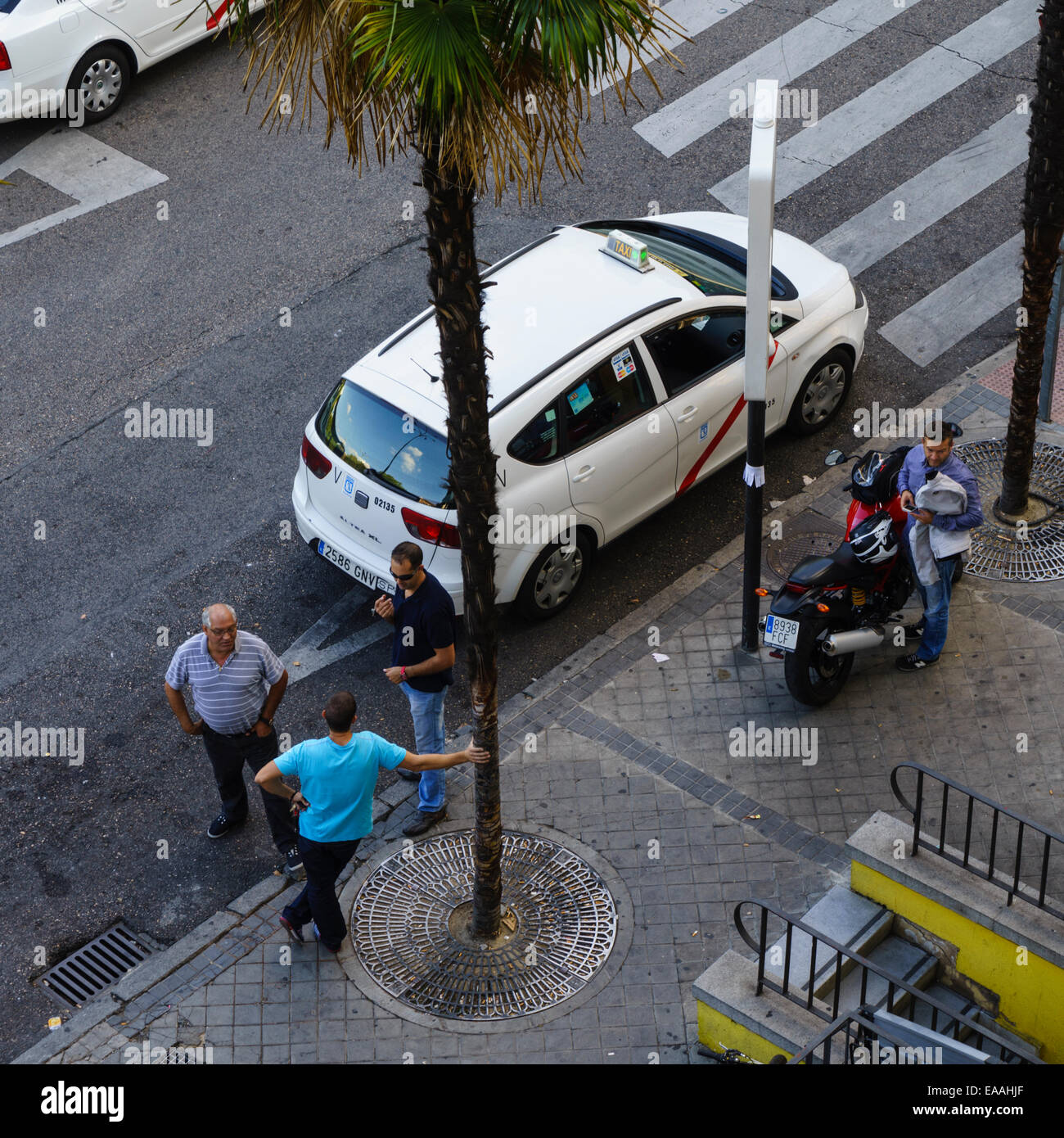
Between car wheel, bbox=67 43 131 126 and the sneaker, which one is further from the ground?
car wheel, bbox=67 43 131 126

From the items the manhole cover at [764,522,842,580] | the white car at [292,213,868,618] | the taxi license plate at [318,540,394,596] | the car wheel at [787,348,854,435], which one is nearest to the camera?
the white car at [292,213,868,618]

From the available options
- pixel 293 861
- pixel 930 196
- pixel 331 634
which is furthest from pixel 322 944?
pixel 930 196

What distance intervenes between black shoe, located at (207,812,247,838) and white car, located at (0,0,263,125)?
8564mm

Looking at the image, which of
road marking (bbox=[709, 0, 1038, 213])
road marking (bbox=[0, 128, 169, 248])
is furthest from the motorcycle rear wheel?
road marking (bbox=[0, 128, 169, 248])

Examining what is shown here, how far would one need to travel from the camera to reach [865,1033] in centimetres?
670

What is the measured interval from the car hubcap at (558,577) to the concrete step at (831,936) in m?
3.06

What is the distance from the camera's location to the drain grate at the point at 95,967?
331 inches

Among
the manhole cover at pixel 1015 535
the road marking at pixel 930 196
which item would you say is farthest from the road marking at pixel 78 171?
the manhole cover at pixel 1015 535

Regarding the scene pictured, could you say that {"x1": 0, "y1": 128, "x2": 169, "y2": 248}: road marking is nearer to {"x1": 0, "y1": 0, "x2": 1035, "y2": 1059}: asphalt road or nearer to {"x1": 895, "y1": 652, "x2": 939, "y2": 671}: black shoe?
{"x1": 0, "y1": 0, "x2": 1035, "y2": 1059}: asphalt road

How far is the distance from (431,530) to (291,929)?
2789 millimetres

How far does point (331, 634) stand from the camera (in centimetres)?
1073

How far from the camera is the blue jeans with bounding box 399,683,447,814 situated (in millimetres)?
8969

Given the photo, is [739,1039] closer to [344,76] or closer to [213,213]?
[344,76]

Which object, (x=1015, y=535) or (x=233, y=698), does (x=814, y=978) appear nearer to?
(x=233, y=698)
